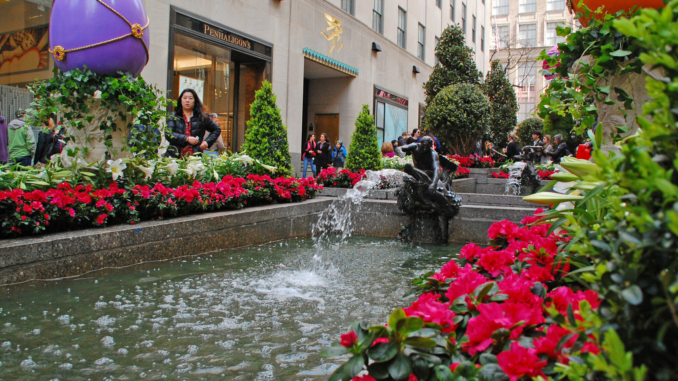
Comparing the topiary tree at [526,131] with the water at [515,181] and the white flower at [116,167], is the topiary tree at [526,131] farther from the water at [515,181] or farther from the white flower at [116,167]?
the white flower at [116,167]

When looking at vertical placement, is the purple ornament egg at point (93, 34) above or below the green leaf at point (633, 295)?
above

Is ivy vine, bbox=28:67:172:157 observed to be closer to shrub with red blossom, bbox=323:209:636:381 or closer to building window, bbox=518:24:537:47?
shrub with red blossom, bbox=323:209:636:381

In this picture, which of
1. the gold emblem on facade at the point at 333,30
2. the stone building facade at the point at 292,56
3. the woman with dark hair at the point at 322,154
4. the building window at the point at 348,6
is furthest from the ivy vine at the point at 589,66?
the building window at the point at 348,6

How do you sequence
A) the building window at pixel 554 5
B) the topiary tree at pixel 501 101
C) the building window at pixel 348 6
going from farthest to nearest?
1. the building window at pixel 554 5
2. the topiary tree at pixel 501 101
3. the building window at pixel 348 6

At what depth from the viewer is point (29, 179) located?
16.2 ft

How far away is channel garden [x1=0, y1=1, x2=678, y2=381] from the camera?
957 mm

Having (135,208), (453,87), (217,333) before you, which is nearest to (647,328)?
(217,333)

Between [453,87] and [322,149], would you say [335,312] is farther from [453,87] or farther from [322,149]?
[453,87]

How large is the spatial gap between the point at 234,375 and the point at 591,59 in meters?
2.79

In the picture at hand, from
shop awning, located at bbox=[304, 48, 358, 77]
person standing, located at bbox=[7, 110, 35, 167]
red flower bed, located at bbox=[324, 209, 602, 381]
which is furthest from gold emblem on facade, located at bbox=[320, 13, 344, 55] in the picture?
red flower bed, located at bbox=[324, 209, 602, 381]

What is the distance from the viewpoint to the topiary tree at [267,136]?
29.5 feet

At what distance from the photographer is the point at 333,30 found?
62.0ft

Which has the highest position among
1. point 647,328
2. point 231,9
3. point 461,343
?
point 231,9

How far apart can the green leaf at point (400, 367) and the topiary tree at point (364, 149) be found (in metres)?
10.6
